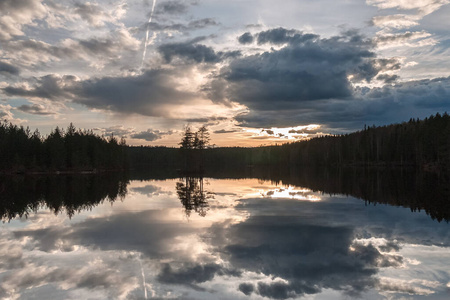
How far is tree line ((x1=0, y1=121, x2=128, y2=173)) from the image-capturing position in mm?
94125

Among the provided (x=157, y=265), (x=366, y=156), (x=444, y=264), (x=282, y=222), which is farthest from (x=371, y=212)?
(x=366, y=156)

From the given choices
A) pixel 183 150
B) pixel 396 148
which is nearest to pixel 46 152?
pixel 183 150

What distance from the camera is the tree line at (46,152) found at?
94125 millimetres

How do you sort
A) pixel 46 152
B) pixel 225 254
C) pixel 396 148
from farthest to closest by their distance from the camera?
pixel 396 148, pixel 46 152, pixel 225 254

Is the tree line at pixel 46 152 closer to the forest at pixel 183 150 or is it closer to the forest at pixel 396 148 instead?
the forest at pixel 183 150

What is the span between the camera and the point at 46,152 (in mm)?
101562

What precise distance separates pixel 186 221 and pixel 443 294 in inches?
599

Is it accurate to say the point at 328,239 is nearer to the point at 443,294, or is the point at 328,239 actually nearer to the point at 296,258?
the point at 296,258

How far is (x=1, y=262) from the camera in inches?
535

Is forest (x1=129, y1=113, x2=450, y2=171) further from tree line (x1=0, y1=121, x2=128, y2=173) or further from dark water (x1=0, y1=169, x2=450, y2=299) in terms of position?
dark water (x1=0, y1=169, x2=450, y2=299)

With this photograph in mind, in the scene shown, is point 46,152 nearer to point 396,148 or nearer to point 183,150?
point 183,150

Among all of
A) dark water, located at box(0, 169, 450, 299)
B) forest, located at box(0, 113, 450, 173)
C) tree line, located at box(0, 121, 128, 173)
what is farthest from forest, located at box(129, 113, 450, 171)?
dark water, located at box(0, 169, 450, 299)

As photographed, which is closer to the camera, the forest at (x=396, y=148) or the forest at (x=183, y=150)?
the forest at (x=183, y=150)

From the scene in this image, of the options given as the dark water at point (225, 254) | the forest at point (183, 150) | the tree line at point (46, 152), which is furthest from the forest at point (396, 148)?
the dark water at point (225, 254)
